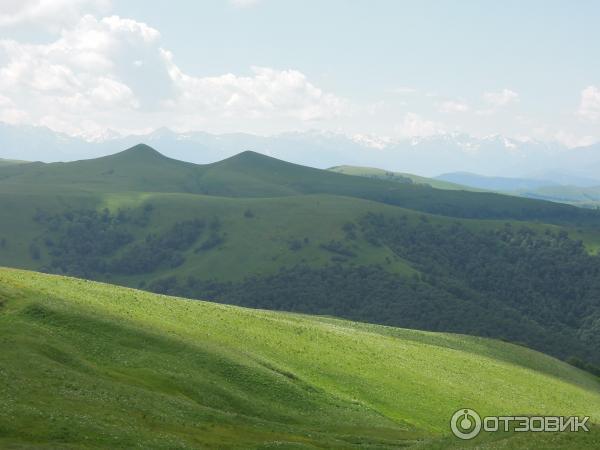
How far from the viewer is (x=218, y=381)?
58688 millimetres

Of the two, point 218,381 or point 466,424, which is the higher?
point 218,381

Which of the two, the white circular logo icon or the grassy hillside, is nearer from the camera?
the grassy hillside

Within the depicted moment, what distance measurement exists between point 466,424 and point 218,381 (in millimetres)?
23333

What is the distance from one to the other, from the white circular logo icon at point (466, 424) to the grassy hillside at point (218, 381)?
2122mm

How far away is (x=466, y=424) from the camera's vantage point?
57844 mm

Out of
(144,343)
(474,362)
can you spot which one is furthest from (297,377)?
(474,362)

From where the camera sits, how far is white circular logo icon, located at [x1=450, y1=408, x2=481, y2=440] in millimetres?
48344

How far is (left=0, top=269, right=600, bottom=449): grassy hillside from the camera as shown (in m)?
39.3

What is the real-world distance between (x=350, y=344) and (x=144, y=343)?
35756 millimetres

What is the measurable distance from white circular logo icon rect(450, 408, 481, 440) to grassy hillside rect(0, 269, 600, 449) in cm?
212

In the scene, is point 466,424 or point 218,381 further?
point 218,381

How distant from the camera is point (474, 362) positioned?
100625mm

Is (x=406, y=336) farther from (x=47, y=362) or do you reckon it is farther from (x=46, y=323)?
(x=47, y=362)

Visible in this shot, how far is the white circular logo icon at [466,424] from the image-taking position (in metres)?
48.3
